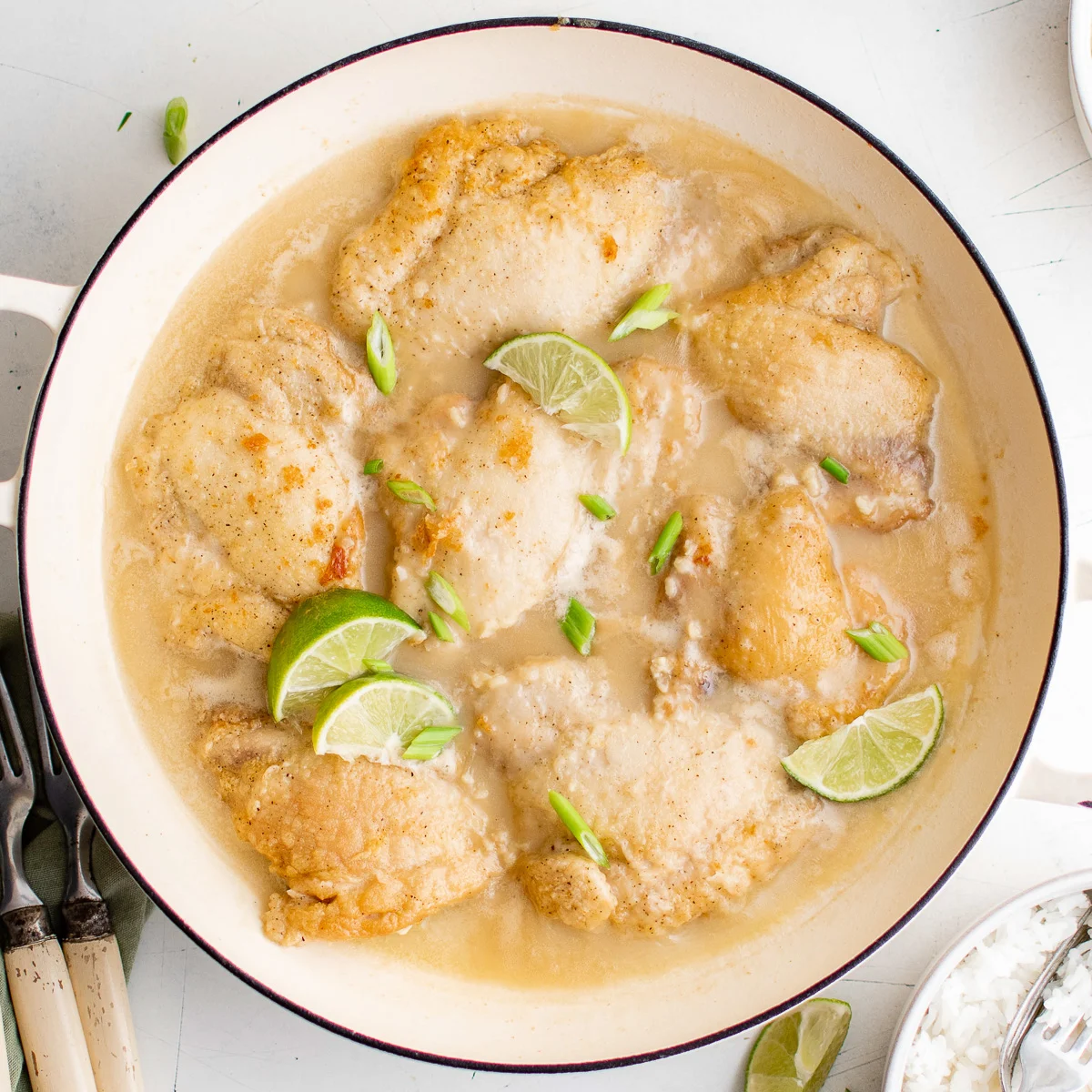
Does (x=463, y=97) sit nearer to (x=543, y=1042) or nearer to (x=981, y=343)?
(x=981, y=343)

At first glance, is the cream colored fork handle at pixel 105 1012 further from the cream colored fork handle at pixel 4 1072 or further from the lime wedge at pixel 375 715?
the lime wedge at pixel 375 715

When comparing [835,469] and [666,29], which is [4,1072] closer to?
[835,469]

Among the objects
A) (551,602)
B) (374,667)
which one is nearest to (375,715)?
(374,667)

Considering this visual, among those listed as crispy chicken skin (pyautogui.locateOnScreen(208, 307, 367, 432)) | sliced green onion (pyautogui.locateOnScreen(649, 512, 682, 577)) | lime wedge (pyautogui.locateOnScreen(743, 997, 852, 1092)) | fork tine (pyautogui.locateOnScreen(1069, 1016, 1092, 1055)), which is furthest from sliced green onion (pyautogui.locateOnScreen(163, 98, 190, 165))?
fork tine (pyautogui.locateOnScreen(1069, 1016, 1092, 1055))

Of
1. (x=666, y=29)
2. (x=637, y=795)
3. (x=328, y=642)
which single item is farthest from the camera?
(x=666, y=29)

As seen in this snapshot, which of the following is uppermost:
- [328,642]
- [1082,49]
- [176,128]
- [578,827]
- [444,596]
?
[1082,49]
